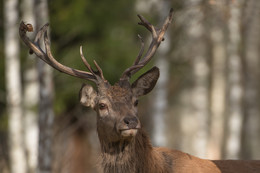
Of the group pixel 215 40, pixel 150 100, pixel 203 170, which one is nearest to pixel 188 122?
pixel 150 100

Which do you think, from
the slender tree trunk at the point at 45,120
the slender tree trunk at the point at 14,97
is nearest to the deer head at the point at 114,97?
the slender tree trunk at the point at 45,120

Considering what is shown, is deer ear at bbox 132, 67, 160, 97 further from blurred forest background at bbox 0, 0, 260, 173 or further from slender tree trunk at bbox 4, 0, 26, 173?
slender tree trunk at bbox 4, 0, 26, 173

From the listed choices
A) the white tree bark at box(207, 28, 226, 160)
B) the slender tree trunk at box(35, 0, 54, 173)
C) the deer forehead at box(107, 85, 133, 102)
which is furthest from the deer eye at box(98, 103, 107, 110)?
the white tree bark at box(207, 28, 226, 160)

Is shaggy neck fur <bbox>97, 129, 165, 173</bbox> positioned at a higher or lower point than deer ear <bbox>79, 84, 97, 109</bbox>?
lower

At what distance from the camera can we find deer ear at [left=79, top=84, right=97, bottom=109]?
729 centimetres

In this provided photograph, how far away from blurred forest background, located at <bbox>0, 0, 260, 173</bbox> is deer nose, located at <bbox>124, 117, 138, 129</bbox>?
302cm

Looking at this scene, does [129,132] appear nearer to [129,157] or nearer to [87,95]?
[129,157]

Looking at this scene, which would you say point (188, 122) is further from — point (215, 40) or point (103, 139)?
point (103, 139)

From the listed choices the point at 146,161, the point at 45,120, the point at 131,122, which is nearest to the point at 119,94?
the point at 131,122

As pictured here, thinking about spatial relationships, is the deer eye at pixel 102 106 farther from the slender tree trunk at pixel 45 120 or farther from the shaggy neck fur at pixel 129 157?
the slender tree trunk at pixel 45 120

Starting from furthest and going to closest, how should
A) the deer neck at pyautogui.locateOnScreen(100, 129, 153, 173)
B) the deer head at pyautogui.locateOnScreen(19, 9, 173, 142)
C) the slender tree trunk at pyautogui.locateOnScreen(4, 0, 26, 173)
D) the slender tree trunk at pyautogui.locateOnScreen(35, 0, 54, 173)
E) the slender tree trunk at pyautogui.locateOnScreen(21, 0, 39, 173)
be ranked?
the slender tree trunk at pyautogui.locateOnScreen(21, 0, 39, 173) → the slender tree trunk at pyautogui.locateOnScreen(4, 0, 26, 173) → the slender tree trunk at pyautogui.locateOnScreen(35, 0, 54, 173) → the deer neck at pyautogui.locateOnScreen(100, 129, 153, 173) → the deer head at pyautogui.locateOnScreen(19, 9, 173, 142)

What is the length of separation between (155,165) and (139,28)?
1397 centimetres

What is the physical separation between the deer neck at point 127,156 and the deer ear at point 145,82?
0.61m

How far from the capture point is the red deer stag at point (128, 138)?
6.68m
